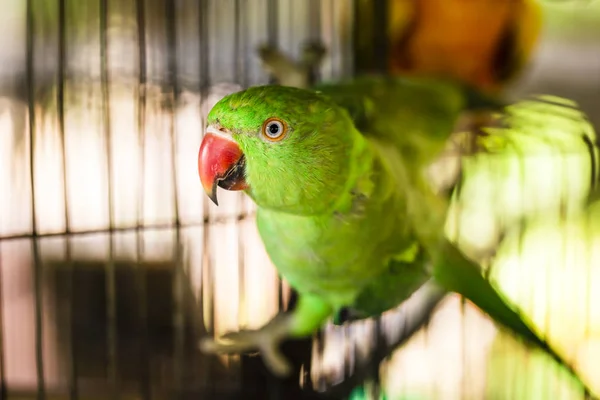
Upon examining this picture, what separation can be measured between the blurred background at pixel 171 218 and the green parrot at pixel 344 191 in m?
0.13

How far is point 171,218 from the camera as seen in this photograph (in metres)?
0.92

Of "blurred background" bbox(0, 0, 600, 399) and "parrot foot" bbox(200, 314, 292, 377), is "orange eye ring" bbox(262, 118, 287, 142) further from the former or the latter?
"parrot foot" bbox(200, 314, 292, 377)

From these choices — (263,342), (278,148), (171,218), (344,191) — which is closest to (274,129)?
(278,148)

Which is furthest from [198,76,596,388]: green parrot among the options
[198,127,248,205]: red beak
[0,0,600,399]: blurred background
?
[0,0,600,399]: blurred background

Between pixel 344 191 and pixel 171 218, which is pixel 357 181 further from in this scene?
pixel 171 218

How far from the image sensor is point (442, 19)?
1221 millimetres

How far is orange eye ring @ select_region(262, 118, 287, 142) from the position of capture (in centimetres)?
50

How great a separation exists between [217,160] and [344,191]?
189 mm

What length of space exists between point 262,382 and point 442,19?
3.11 feet

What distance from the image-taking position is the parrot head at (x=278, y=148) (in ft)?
1.61

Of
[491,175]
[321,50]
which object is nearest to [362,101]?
[321,50]

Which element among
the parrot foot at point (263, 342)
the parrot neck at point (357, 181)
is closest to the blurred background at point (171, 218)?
the parrot foot at point (263, 342)

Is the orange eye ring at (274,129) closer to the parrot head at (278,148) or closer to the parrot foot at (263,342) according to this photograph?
the parrot head at (278,148)

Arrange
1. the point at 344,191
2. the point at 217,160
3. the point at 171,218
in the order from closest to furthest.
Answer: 1. the point at 217,160
2. the point at 344,191
3. the point at 171,218
